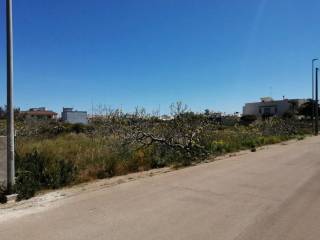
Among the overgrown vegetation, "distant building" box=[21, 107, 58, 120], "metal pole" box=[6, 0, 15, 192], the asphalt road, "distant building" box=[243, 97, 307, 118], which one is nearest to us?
the asphalt road

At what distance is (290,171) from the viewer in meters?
13.9

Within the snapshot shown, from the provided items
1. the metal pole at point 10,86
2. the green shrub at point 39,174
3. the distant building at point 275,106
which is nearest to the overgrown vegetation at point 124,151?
the green shrub at point 39,174

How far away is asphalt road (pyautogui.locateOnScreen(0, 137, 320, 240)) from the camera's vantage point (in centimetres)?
646

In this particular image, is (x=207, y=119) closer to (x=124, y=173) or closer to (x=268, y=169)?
(x=268, y=169)

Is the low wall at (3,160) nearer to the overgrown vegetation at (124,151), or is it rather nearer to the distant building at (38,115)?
the overgrown vegetation at (124,151)

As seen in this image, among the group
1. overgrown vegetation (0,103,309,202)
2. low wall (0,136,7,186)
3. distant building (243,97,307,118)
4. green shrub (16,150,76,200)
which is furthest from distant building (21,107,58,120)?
distant building (243,97,307,118)

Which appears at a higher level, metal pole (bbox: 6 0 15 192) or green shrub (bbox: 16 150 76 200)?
metal pole (bbox: 6 0 15 192)

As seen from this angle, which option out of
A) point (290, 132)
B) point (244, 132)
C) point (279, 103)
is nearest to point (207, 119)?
point (244, 132)

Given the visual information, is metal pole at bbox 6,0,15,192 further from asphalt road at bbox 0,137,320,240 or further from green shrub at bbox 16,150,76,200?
asphalt road at bbox 0,137,320,240

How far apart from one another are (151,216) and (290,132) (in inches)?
1476

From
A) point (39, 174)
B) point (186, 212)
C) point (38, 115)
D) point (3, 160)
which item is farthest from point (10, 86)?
point (38, 115)

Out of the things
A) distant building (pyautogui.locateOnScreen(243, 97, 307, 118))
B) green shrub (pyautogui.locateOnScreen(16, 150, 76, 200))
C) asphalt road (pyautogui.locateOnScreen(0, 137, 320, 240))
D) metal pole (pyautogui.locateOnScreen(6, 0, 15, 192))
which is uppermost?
distant building (pyautogui.locateOnScreen(243, 97, 307, 118))

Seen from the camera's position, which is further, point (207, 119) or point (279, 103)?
point (279, 103)

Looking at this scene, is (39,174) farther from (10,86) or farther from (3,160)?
(10,86)
